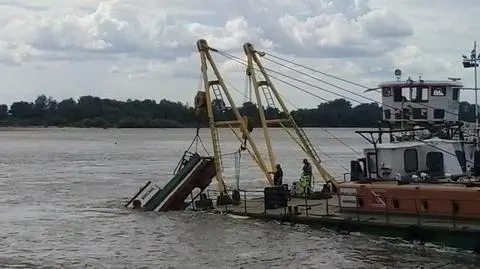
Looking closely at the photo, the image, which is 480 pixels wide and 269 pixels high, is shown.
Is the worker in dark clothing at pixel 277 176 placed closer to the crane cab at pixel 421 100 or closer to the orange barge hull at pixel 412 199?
the crane cab at pixel 421 100

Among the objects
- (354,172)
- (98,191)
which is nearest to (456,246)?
(354,172)

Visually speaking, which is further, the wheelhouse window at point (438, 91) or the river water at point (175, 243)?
the wheelhouse window at point (438, 91)

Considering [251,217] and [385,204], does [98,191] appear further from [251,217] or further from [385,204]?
[385,204]

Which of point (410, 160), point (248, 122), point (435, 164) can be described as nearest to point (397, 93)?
point (410, 160)

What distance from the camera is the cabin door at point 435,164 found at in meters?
33.6

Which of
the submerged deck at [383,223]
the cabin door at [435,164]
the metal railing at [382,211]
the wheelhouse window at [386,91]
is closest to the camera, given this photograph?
the submerged deck at [383,223]

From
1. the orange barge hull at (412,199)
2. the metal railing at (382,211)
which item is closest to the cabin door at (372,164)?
the metal railing at (382,211)

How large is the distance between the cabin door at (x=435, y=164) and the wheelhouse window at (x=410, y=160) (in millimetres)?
503

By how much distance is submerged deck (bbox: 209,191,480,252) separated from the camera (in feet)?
89.5

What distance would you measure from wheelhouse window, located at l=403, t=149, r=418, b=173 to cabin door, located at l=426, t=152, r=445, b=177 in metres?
0.50

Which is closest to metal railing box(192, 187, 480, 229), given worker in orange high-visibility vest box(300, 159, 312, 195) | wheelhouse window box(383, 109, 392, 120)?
worker in orange high-visibility vest box(300, 159, 312, 195)

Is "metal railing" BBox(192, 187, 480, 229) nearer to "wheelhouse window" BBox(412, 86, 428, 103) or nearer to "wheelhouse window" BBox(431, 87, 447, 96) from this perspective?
"wheelhouse window" BBox(412, 86, 428, 103)

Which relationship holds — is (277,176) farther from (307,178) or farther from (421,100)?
(421,100)

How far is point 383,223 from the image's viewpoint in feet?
96.7
